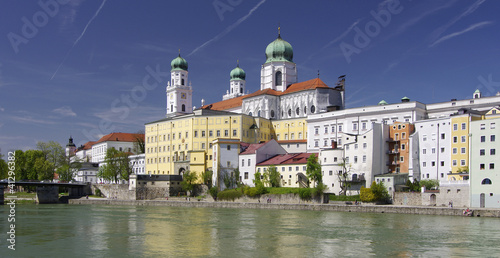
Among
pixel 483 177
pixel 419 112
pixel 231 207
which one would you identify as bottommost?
pixel 231 207

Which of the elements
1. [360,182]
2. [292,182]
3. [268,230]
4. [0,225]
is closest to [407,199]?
[360,182]

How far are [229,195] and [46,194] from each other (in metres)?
31.4

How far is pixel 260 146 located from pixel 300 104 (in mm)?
18906

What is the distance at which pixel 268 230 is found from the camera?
37.7m

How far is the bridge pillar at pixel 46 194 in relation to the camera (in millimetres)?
82500

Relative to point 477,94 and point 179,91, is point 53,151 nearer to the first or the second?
point 179,91

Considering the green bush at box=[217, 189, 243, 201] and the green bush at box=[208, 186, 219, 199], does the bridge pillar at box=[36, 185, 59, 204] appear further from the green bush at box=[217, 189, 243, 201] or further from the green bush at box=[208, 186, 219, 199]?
the green bush at box=[217, 189, 243, 201]

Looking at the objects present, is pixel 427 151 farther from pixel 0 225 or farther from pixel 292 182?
pixel 0 225

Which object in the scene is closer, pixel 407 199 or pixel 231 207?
pixel 407 199

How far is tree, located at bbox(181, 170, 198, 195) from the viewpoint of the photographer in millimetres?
76125

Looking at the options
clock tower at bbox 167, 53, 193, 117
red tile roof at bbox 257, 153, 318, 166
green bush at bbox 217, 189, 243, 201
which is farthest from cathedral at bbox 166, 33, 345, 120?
green bush at bbox 217, 189, 243, 201

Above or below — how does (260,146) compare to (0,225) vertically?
above

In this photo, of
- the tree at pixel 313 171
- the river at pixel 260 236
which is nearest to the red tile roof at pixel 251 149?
the tree at pixel 313 171

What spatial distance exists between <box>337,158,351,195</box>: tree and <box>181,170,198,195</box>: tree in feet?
73.5
